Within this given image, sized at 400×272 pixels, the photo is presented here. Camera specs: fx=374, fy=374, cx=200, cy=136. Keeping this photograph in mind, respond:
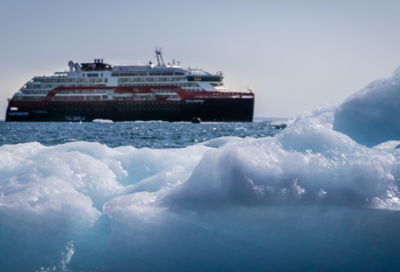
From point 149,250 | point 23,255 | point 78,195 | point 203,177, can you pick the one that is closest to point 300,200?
point 203,177

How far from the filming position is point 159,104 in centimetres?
5059

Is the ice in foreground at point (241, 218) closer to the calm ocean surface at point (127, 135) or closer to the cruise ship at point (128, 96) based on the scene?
the calm ocean surface at point (127, 135)

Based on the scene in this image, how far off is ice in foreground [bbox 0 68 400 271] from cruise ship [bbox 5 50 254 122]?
1819 inches

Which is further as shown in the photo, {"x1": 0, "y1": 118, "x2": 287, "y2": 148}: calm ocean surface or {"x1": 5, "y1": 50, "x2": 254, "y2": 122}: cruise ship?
{"x1": 5, "y1": 50, "x2": 254, "y2": 122}: cruise ship

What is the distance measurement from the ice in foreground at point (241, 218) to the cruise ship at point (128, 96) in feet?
152

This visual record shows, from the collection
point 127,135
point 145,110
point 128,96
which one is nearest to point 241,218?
point 127,135

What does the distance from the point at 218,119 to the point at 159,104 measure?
824 cm

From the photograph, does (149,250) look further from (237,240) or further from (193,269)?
(237,240)

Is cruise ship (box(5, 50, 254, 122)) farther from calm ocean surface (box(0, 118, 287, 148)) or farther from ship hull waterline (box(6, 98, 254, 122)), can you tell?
calm ocean surface (box(0, 118, 287, 148))

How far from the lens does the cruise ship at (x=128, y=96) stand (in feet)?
165

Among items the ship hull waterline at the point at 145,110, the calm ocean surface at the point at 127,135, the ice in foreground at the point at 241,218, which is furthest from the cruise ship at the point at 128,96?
the ice in foreground at the point at 241,218

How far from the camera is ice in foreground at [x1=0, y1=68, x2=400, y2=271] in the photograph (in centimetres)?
258

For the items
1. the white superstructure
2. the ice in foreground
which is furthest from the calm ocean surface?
the white superstructure

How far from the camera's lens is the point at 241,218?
2.74 meters
